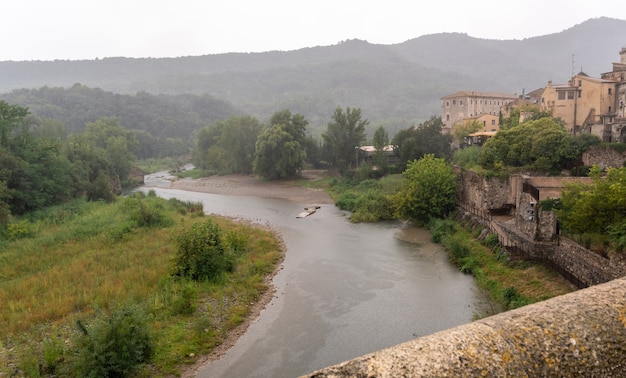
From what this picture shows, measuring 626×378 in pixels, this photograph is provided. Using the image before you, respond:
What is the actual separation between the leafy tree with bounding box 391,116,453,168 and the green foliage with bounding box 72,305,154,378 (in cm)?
3652

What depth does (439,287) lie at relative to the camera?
2014 centimetres

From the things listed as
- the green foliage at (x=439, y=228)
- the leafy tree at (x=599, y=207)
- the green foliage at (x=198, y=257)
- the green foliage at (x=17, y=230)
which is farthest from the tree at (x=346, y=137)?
the leafy tree at (x=599, y=207)

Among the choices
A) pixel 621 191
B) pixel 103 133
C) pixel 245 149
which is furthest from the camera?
pixel 103 133

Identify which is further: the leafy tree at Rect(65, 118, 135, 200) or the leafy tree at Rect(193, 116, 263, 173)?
the leafy tree at Rect(193, 116, 263, 173)

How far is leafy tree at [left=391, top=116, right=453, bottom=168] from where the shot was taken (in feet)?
151

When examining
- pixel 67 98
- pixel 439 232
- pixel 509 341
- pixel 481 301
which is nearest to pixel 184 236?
pixel 481 301

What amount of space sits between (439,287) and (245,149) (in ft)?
165

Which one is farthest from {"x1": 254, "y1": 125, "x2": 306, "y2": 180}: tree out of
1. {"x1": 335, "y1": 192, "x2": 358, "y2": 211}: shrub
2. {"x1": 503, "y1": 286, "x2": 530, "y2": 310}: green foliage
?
{"x1": 503, "y1": 286, "x2": 530, "y2": 310}: green foliage

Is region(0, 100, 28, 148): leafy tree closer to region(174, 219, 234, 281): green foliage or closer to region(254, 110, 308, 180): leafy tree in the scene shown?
region(174, 219, 234, 281): green foliage

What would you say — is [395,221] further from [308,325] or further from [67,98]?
[67,98]

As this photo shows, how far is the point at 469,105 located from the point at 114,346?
220 ft

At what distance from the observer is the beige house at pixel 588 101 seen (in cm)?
3956

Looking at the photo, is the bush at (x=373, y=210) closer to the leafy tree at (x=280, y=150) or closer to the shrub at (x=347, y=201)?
the shrub at (x=347, y=201)

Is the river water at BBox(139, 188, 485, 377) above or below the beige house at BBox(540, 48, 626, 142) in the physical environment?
below
